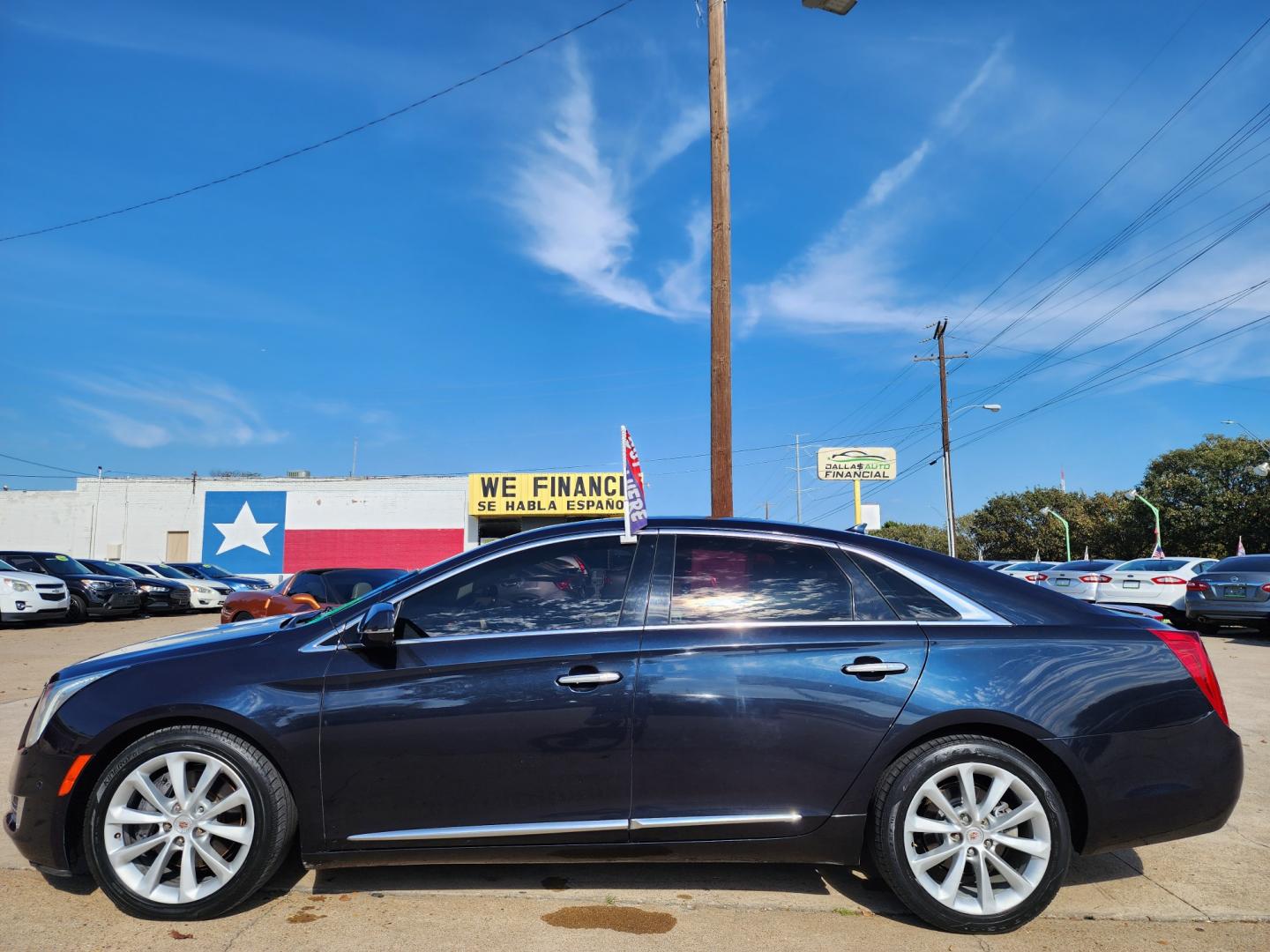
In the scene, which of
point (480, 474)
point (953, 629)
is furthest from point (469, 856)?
point (480, 474)

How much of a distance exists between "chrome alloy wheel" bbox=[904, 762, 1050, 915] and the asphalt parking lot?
6.6 inches

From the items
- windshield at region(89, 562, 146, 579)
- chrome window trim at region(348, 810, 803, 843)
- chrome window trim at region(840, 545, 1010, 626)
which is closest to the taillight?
chrome window trim at region(840, 545, 1010, 626)

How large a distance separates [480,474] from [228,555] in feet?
41.0

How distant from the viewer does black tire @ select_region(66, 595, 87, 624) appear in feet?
57.8

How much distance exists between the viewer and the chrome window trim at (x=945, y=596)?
11.2ft

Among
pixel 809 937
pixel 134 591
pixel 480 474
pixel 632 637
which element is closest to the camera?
pixel 809 937

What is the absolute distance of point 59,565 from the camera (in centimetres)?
1848

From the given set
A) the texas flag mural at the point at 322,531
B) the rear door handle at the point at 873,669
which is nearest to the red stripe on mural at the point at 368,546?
the texas flag mural at the point at 322,531

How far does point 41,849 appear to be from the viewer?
3.26 metres

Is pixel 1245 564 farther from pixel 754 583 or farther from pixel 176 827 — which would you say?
pixel 176 827

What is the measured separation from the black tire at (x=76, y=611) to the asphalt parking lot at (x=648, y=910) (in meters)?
16.2

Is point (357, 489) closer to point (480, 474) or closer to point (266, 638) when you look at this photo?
point (480, 474)

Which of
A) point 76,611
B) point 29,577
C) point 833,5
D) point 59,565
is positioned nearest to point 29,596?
point 29,577

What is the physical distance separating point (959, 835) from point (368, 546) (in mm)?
38070
